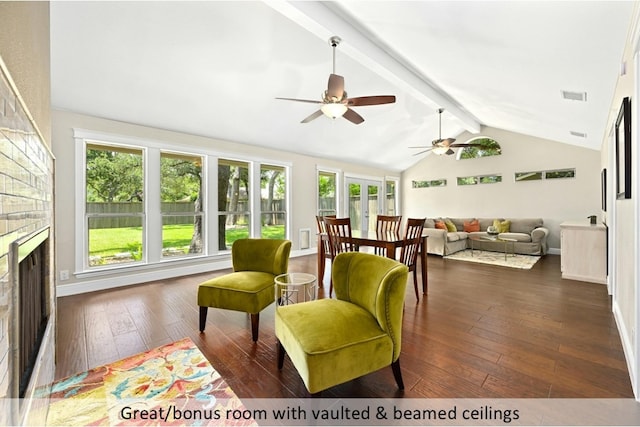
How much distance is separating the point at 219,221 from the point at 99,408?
367cm

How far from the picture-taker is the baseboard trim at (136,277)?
3563 mm

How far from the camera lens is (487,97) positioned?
4.42 m

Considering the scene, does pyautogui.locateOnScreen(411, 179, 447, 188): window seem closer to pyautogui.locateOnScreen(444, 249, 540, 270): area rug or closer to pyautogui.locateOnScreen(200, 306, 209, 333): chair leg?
pyautogui.locateOnScreen(444, 249, 540, 270): area rug

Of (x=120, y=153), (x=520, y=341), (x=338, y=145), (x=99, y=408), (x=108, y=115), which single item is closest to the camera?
(x=99, y=408)

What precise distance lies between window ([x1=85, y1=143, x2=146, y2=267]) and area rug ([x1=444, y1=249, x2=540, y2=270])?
579 centimetres

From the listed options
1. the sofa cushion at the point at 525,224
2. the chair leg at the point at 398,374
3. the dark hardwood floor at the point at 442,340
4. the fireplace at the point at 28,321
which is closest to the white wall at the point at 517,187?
the sofa cushion at the point at 525,224

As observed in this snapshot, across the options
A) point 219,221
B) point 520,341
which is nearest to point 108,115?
point 219,221

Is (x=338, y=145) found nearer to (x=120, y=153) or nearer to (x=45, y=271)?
(x=120, y=153)

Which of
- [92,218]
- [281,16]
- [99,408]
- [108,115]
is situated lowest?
[99,408]

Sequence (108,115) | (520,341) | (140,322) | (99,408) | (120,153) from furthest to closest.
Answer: (120,153)
(108,115)
(140,322)
(520,341)
(99,408)

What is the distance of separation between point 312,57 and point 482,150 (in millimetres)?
6063

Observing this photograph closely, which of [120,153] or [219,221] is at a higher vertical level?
[120,153]

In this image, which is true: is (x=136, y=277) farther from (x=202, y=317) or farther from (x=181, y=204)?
(x=202, y=317)

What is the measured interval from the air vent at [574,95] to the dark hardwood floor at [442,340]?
2389 millimetres
